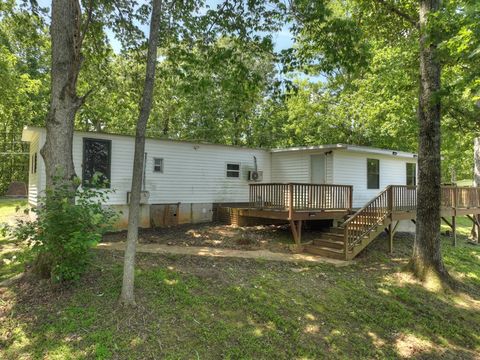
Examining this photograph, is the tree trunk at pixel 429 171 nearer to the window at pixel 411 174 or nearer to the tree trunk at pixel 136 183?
the tree trunk at pixel 136 183

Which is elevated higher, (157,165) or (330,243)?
(157,165)

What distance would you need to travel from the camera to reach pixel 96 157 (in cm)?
977

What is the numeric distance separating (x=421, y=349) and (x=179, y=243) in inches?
224

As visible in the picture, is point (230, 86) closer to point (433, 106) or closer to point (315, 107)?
point (433, 106)

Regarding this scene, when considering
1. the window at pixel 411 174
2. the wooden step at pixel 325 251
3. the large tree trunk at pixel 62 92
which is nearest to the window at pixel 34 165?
the large tree trunk at pixel 62 92

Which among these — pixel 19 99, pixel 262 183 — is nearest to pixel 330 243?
pixel 262 183

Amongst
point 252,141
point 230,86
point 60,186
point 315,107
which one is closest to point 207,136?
point 252,141

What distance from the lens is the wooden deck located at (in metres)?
8.41

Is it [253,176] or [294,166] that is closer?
[294,166]

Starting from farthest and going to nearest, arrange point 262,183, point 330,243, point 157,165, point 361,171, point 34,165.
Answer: point 361,171, point 262,183, point 157,165, point 34,165, point 330,243

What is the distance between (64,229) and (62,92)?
2.10 metres

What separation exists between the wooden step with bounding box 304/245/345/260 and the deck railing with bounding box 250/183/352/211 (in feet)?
3.79

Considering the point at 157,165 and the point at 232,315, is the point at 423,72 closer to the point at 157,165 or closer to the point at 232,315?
the point at 232,315

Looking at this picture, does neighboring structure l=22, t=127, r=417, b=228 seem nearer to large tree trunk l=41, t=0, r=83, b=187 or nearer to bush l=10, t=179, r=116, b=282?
large tree trunk l=41, t=0, r=83, b=187
